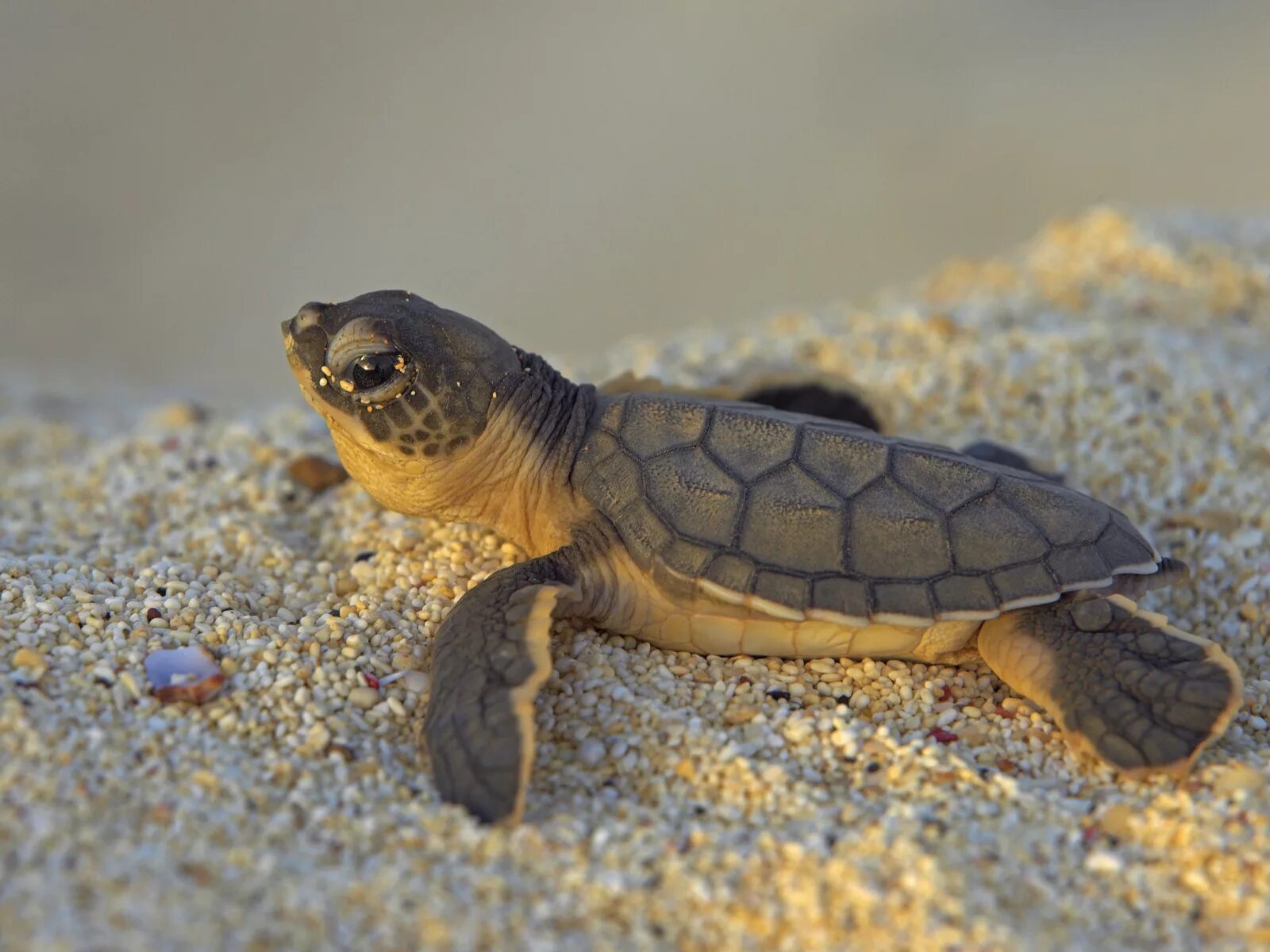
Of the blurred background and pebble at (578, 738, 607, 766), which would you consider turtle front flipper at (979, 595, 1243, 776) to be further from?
the blurred background

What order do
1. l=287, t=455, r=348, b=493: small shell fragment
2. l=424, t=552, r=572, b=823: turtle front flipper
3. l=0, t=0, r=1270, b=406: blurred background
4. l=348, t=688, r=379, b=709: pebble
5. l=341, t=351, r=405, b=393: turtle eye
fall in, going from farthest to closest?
l=0, t=0, r=1270, b=406: blurred background → l=287, t=455, r=348, b=493: small shell fragment → l=341, t=351, r=405, b=393: turtle eye → l=348, t=688, r=379, b=709: pebble → l=424, t=552, r=572, b=823: turtle front flipper

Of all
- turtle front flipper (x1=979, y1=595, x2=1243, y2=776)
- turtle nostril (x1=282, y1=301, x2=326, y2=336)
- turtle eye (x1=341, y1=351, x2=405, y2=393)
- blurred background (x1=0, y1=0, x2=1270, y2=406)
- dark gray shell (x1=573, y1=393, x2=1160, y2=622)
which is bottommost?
turtle front flipper (x1=979, y1=595, x2=1243, y2=776)

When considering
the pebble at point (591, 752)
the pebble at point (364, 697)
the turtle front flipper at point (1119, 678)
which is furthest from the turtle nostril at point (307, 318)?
the turtle front flipper at point (1119, 678)

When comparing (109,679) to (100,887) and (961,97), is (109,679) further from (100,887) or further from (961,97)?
(961,97)

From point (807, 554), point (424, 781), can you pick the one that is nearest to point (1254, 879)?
point (807, 554)

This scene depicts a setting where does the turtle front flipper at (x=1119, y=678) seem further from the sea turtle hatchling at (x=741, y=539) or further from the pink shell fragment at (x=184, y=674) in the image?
the pink shell fragment at (x=184, y=674)

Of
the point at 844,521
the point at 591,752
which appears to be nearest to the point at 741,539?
the point at 844,521

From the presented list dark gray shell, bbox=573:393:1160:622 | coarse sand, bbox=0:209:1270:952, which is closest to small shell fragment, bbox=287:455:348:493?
coarse sand, bbox=0:209:1270:952
